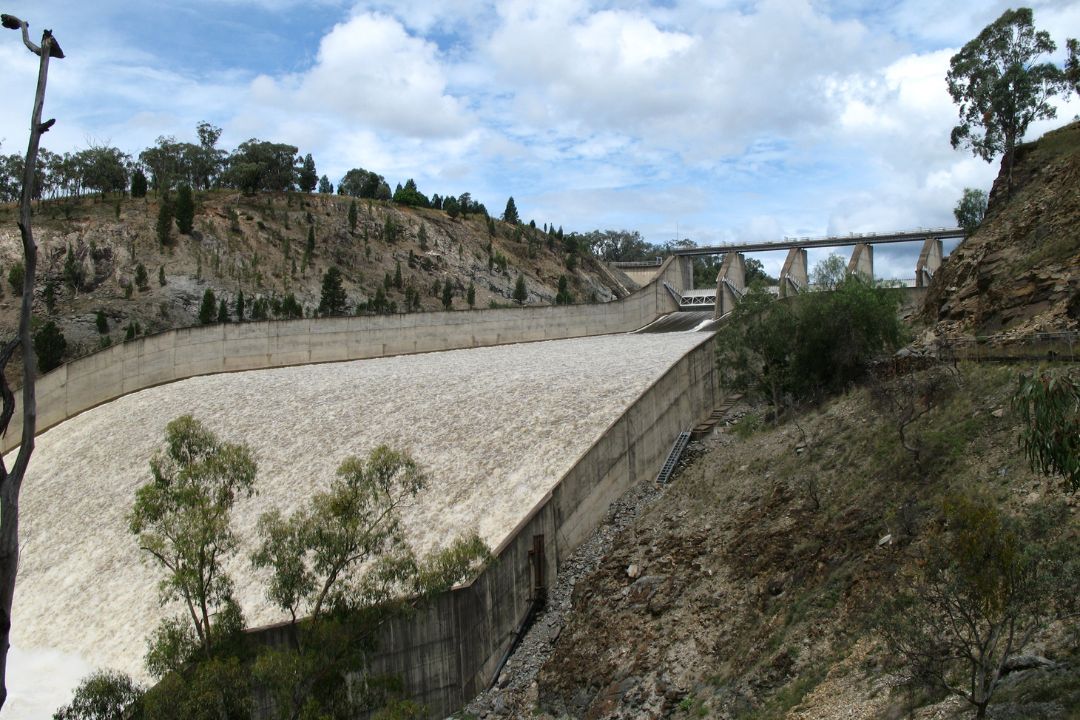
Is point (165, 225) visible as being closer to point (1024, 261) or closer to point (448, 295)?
point (448, 295)

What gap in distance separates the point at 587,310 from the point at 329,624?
2830cm

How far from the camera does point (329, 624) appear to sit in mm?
10000

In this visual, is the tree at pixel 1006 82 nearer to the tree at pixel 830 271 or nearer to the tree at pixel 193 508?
the tree at pixel 830 271

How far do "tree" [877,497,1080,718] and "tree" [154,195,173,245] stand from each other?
51.4 metres

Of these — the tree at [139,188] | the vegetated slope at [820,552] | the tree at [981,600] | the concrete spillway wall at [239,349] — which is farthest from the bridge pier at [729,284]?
the tree at [139,188]

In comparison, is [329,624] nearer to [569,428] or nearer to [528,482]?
[528,482]

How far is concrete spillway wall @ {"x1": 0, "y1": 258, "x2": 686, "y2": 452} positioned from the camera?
33.4 m

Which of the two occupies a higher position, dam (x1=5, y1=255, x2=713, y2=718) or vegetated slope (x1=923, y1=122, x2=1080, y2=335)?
vegetated slope (x1=923, y1=122, x2=1080, y2=335)

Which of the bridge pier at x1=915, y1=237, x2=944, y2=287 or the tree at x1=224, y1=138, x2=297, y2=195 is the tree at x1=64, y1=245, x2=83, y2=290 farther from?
the bridge pier at x1=915, y1=237, x2=944, y2=287

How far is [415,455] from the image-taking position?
71.8ft

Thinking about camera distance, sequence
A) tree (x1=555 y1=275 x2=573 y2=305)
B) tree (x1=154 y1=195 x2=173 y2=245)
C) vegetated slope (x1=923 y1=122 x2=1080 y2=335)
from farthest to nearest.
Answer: tree (x1=555 y1=275 x2=573 y2=305)
tree (x1=154 y1=195 x2=173 y2=245)
vegetated slope (x1=923 y1=122 x2=1080 y2=335)

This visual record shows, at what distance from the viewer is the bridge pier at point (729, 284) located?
41.2 m

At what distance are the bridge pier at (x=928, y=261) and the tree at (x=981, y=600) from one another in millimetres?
35981

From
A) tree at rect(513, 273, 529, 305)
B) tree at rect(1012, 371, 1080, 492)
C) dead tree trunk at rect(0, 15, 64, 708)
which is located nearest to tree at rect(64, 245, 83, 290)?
tree at rect(513, 273, 529, 305)
